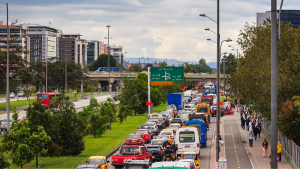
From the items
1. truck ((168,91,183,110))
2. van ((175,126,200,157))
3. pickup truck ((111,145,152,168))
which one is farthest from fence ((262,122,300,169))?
truck ((168,91,183,110))

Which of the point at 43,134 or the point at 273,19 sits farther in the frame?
the point at 43,134

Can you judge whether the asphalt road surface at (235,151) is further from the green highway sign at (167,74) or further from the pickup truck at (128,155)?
the green highway sign at (167,74)

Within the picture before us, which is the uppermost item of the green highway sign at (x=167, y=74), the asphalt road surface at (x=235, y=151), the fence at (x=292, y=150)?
the green highway sign at (x=167, y=74)

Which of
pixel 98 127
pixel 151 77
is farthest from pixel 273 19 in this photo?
pixel 151 77

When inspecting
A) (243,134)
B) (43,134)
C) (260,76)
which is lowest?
(243,134)

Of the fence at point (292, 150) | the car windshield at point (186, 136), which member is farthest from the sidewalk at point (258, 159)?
the car windshield at point (186, 136)

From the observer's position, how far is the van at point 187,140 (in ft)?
91.7

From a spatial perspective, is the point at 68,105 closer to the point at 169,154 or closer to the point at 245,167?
the point at 169,154

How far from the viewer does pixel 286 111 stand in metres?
25.2

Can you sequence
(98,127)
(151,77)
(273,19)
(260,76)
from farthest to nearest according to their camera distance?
1. (151,77)
2. (98,127)
3. (260,76)
4. (273,19)

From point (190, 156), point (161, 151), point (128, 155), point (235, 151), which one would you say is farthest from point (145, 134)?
point (190, 156)

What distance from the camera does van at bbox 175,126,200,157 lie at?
27938mm

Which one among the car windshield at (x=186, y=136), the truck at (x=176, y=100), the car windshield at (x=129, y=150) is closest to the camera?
the car windshield at (x=129, y=150)

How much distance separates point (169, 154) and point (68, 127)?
8.13m
